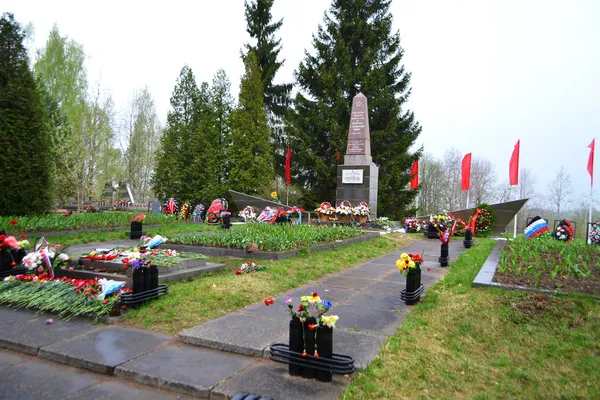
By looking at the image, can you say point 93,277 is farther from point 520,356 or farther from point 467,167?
point 467,167

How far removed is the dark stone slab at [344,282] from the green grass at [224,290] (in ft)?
0.79

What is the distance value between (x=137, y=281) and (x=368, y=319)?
283cm

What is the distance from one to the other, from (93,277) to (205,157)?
2050cm

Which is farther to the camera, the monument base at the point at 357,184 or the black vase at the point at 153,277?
the monument base at the point at 357,184

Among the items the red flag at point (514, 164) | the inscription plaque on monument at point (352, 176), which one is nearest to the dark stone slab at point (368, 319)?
the inscription plaque on monument at point (352, 176)

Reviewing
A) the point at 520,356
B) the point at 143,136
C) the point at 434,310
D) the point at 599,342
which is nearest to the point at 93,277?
the point at 434,310

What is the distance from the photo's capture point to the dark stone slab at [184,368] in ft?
9.85

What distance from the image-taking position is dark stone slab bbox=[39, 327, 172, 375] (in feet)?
11.1

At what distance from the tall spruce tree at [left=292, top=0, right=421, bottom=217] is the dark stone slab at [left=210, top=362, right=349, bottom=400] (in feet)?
70.4

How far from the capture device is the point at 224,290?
550 centimetres

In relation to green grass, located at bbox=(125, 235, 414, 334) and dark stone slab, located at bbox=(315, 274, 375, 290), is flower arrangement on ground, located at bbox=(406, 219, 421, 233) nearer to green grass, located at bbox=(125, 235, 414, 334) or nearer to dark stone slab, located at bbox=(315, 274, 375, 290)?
green grass, located at bbox=(125, 235, 414, 334)

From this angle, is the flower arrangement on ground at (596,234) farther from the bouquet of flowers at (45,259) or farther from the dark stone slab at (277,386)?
the bouquet of flowers at (45,259)

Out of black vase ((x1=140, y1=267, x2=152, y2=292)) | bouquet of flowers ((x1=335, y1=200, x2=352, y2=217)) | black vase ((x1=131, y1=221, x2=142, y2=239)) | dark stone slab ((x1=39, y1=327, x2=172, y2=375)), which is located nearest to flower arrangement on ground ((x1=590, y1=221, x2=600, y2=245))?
bouquet of flowers ((x1=335, y1=200, x2=352, y2=217))

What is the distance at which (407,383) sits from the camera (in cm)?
297
